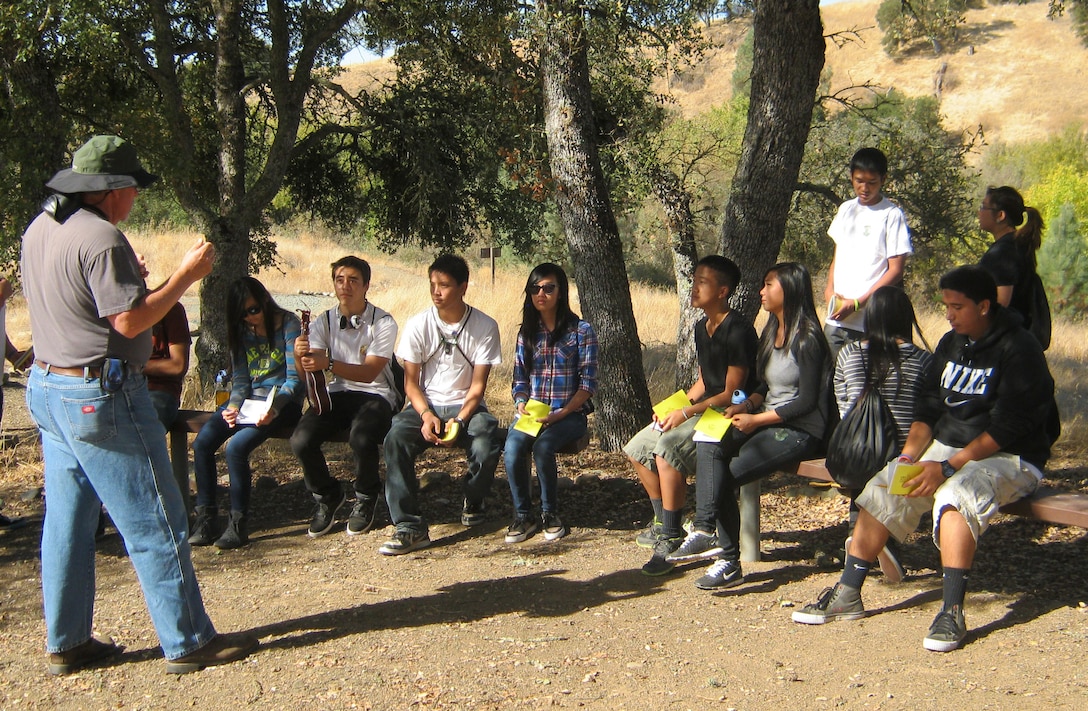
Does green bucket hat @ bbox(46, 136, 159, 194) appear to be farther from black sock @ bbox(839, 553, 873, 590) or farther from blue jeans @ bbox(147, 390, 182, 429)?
black sock @ bbox(839, 553, 873, 590)

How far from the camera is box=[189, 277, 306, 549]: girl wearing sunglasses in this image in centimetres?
527

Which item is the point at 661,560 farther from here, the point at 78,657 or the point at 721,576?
the point at 78,657

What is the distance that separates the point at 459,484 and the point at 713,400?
210cm

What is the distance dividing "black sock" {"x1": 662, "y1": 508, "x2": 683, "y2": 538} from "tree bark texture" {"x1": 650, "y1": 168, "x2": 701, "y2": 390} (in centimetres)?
191

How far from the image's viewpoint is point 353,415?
5.50 meters

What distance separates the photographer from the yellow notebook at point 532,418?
17.0 ft

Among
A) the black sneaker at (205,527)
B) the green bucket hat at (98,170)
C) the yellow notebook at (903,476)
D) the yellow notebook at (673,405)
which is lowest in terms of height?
the black sneaker at (205,527)

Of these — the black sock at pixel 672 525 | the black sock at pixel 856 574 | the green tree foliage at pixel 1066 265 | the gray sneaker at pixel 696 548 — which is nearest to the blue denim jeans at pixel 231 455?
the black sock at pixel 672 525

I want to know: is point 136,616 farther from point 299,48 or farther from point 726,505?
point 299,48

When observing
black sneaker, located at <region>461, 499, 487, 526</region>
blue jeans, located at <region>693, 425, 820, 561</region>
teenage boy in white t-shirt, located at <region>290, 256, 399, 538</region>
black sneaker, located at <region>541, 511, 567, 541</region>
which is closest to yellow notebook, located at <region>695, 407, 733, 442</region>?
blue jeans, located at <region>693, 425, 820, 561</region>

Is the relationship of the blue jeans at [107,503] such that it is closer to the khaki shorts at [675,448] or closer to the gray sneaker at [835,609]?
the khaki shorts at [675,448]

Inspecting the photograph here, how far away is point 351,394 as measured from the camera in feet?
18.3

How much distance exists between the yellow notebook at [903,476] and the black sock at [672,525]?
115cm

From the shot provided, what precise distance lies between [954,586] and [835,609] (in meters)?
0.49
